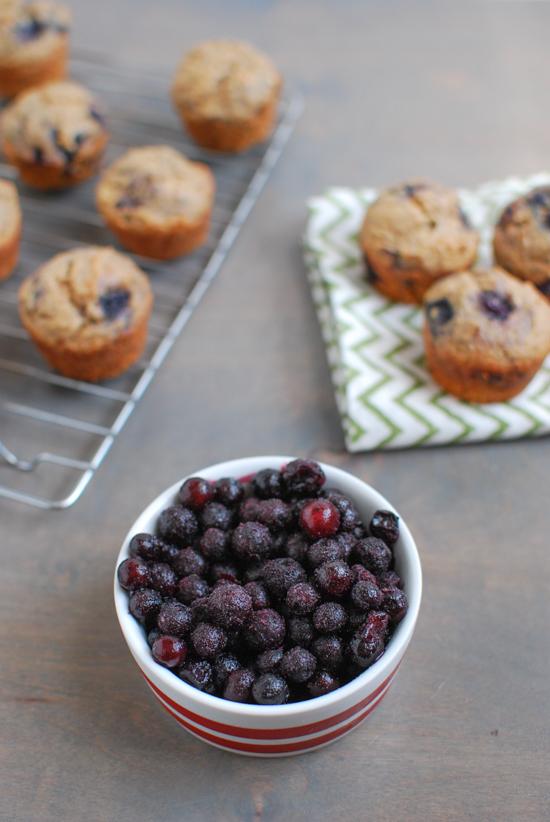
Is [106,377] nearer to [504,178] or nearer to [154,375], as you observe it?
[154,375]

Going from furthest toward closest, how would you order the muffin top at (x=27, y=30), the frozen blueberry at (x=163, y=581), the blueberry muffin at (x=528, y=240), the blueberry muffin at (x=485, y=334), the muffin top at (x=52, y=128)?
the muffin top at (x=27, y=30)
the muffin top at (x=52, y=128)
the blueberry muffin at (x=528, y=240)
the blueberry muffin at (x=485, y=334)
the frozen blueberry at (x=163, y=581)

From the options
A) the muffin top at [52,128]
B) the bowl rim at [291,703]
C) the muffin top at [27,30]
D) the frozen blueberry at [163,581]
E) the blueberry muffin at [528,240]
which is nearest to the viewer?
the bowl rim at [291,703]

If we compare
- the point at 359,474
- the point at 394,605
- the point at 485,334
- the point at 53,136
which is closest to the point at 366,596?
the point at 394,605

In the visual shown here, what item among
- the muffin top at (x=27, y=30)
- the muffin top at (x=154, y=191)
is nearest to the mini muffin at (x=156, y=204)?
the muffin top at (x=154, y=191)

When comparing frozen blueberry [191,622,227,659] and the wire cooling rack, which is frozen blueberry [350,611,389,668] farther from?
the wire cooling rack

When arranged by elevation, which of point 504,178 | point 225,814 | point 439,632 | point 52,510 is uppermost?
point 504,178

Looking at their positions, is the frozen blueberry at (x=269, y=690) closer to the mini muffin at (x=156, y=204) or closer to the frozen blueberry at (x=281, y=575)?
the frozen blueberry at (x=281, y=575)

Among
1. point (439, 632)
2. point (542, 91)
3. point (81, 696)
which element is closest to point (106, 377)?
point (81, 696)
